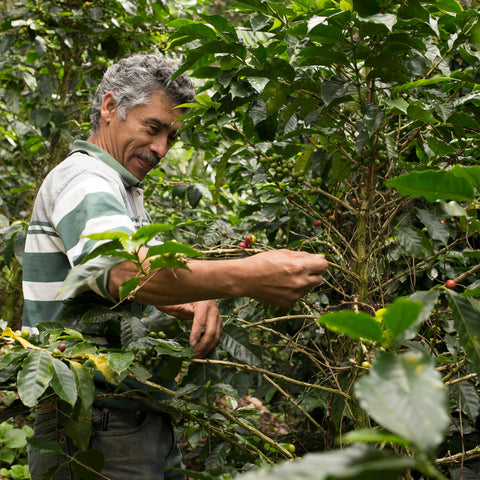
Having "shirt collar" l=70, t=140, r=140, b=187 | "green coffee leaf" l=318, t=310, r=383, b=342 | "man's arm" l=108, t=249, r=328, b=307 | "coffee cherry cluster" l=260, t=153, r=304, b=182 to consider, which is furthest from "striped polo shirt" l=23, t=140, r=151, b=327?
"green coffee leaf" l=318, t=310, r=383, b=342

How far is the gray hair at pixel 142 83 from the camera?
6.29 feet

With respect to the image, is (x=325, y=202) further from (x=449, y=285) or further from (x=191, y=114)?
(x=449, y=285)

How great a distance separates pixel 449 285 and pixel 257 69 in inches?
31.2

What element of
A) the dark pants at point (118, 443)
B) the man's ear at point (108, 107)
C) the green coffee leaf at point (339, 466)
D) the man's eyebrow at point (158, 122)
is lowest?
the dark pants at point (118, 443)

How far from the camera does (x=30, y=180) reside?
4.39 m

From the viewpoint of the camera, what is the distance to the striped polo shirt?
4.04 ft

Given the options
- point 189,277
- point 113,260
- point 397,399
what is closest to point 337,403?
point 189,277

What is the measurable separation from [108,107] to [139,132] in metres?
0.22

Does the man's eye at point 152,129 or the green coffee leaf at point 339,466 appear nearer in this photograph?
the green coffee leaf at point 339,466

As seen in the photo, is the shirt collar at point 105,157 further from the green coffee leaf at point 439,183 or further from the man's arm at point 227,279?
the green coffee leaf at point 439,183

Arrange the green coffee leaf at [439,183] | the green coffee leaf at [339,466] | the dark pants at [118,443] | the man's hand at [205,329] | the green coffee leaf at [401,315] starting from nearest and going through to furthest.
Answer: the green coffee leaf at [339,466], the green coffee leaf at [401,315], the green coffee leaf at [439,183], the man's hand at [205,329], the dark pants at [118,443]

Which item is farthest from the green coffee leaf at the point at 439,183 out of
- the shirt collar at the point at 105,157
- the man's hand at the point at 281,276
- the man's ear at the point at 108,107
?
the man's ear at the point at 108,107

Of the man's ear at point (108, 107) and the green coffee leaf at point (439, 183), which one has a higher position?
the green coffee leaf at point (439, 183)

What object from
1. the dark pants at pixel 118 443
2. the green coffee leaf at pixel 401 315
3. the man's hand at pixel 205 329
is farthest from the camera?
the dark pants at pixel 118 443
